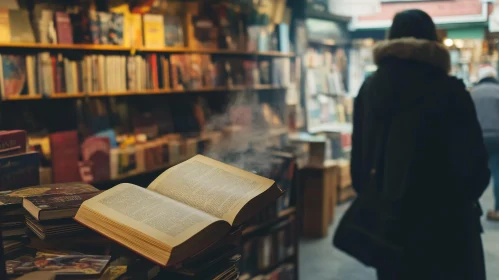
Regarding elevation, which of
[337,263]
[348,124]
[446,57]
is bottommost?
[337,263]

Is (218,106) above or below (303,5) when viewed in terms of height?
below

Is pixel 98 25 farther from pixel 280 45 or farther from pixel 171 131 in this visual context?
pixel 280 45

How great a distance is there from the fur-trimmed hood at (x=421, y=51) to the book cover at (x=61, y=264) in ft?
4.71

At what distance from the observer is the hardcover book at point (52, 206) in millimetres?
901

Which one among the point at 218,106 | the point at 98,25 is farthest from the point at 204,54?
the point at 98,25

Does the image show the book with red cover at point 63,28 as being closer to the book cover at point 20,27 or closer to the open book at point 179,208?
the book cover at point 20,27

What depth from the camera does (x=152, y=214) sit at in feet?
2.97

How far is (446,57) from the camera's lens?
6.12ft

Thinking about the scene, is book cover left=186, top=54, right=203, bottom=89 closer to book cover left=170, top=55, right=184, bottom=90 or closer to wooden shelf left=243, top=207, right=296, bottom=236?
book cover left=170, top=55, right=184, bottom=90

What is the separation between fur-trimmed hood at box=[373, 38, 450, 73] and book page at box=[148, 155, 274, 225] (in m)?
1.06

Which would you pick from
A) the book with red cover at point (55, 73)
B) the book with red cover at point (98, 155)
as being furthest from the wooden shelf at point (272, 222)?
the book with red cover at point (55, 73)

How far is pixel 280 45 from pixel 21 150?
13.1 feet

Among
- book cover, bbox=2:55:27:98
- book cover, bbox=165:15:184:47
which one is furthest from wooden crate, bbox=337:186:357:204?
book cover, bbox=2:55:27:98

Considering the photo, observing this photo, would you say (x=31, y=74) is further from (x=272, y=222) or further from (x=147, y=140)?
(x=272, y=222)
